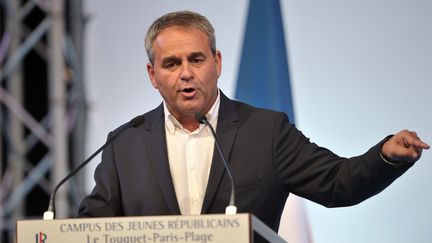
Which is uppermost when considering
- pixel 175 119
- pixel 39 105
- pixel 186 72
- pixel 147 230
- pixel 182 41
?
pixel 39 105

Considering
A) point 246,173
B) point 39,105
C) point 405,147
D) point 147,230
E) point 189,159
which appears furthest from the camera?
point 39,105

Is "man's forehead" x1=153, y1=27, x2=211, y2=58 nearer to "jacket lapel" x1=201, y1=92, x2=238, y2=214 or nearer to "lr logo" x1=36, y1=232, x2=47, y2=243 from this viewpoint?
"jacket lapel" x1=201, y1=92, x2=238, y2=214

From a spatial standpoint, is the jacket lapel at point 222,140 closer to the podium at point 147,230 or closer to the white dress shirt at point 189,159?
the white dress shirt at point 189,159

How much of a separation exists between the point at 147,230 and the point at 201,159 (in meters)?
0.69

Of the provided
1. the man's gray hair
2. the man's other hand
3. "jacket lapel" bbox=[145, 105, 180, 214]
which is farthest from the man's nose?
the man's other hand

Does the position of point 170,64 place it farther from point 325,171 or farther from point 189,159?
point 325,171

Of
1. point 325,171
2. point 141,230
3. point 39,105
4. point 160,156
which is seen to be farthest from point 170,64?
point 39,105

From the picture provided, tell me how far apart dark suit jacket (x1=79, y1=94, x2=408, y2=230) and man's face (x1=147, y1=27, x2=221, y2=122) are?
0.43ft

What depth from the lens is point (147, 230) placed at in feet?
6.91

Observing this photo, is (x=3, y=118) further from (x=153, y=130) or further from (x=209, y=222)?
(x=209, y=222)

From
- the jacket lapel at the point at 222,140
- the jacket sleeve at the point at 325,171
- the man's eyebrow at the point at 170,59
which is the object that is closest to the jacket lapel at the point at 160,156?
the jacket lapel at the point at 222,140

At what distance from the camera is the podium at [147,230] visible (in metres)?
2.06

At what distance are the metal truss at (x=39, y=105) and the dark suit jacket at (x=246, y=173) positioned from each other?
1.71m

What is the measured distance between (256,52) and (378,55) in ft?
2.14
